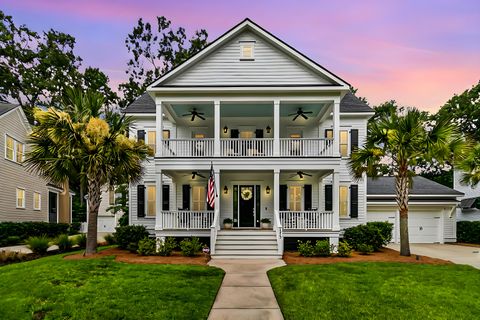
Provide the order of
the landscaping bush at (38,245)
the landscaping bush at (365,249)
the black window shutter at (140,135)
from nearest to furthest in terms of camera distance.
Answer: the landscaping bush at (38,245)
the landscaping bush at (365,249)
the black window shutter at (140,135)

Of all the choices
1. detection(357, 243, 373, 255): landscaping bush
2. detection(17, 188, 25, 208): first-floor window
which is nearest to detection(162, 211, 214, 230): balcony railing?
detection(357, 243, 373, 255): landscaping bush

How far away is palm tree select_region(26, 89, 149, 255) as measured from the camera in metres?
12.2

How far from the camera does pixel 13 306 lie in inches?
273

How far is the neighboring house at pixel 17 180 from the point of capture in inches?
783

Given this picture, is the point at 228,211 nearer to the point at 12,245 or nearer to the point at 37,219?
the point at 12,245

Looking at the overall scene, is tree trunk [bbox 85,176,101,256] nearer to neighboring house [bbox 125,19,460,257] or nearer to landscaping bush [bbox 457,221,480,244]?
neighboring house [bbox 125,19,460,257]

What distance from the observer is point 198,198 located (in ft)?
59.7

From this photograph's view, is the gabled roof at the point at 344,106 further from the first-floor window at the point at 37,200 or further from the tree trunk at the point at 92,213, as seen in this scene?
the first-floor window at the point at 37,200

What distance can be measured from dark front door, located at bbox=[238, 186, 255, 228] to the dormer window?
6960 millimetres

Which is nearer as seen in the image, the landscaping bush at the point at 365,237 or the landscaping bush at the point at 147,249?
the landscaping bush at the point at 147,249

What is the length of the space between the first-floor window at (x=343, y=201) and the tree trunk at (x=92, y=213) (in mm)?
12513

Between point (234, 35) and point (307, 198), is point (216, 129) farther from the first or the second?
point (307, 198)

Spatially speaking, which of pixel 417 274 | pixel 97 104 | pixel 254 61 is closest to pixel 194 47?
pixel 254 61

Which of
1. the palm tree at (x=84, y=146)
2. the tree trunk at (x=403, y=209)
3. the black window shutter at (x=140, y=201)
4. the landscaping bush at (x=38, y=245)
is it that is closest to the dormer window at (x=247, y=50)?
the palm tree at (x=84, y=146)
